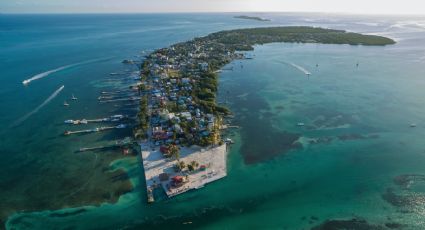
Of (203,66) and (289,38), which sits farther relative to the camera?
(289,38)

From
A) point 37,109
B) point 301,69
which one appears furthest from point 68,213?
point 301,69

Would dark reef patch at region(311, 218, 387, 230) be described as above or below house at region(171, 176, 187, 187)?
below

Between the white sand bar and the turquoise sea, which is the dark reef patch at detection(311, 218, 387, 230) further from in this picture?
the white sand bar

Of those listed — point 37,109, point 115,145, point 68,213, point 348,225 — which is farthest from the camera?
point 37,109

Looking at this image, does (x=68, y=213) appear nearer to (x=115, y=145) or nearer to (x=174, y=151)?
(x=115, y=145)

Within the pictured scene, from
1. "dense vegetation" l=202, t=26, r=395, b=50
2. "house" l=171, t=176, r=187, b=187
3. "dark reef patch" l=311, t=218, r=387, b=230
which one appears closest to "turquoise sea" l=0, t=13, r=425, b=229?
"dark reef patch" l=311, t=218, r=387, b=230

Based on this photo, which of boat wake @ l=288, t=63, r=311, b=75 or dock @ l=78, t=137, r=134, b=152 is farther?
boat wake @ l=288, t=63, r=311, b=75

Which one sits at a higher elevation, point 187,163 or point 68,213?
point 187,163
